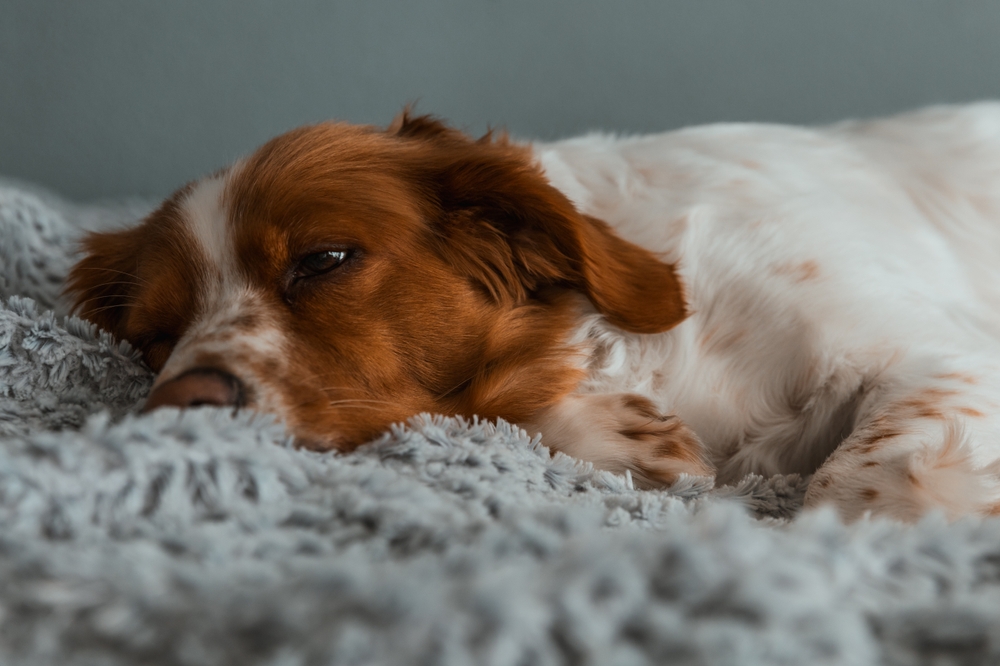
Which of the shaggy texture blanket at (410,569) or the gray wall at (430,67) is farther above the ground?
the gray wall at (430,67)

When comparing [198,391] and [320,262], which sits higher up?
[320,262]

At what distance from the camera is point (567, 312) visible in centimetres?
148

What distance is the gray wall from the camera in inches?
116

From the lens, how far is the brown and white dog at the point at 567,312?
1.25m

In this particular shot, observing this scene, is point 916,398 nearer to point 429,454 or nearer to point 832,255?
point 832,255

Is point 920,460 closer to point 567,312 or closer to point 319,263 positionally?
point 567,312

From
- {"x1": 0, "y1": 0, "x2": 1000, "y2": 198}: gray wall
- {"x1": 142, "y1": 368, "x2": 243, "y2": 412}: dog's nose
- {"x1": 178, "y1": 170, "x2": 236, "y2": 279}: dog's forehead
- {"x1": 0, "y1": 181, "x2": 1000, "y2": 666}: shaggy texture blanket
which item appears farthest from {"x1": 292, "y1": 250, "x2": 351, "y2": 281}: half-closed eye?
{"x1": 0, "y1": 0, "x2": 1000, "y2": 198}: gray wall

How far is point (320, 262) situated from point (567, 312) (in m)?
0.45

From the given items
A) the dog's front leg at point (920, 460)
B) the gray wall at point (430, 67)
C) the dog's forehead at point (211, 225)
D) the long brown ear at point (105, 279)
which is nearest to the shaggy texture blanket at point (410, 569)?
the dog's front leg at point (920, 460)

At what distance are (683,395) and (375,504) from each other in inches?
30.1

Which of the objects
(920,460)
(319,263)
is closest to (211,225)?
(319,263)

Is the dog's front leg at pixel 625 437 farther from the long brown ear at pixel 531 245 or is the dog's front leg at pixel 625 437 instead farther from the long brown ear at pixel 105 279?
the long brown ear at pixel 105 279

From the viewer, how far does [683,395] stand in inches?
56.8

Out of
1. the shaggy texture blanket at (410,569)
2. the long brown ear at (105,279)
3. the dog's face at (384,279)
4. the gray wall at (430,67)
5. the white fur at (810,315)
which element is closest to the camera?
the shaggy texture blanket at (410,569)
